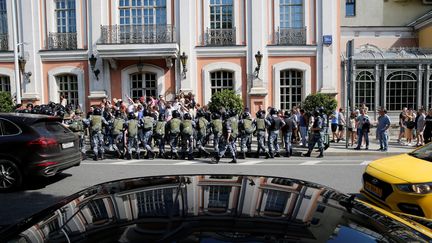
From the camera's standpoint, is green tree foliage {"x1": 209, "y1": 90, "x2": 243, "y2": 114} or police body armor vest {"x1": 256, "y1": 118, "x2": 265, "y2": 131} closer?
police body armor vest {"x1": 256, "y1": 118, "x2": 265, "y2": 131}

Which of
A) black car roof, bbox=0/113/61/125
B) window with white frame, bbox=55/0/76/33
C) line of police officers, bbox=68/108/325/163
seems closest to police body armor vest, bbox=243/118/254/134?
line of police officers, bbox=68/108/325/163

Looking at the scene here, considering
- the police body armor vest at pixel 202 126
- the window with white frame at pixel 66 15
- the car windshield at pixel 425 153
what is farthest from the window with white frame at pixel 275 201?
the window with white frame at pixel 66 15

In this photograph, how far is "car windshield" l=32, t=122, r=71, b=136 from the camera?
786 cm

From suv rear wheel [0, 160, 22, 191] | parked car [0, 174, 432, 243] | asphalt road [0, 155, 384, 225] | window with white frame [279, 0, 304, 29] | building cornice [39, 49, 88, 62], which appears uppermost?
window with white frame [279, 0, 304, 29]

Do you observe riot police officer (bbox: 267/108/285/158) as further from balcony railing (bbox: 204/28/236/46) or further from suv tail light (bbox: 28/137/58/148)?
balcony railing (bbox: 204/28/236/46)

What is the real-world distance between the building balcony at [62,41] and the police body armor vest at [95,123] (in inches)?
350

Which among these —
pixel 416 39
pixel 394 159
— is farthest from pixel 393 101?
pixel 394 159

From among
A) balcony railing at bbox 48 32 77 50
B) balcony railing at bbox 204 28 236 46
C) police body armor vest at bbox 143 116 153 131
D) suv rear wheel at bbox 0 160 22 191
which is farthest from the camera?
balcony railing at bbox 48 32 77 50

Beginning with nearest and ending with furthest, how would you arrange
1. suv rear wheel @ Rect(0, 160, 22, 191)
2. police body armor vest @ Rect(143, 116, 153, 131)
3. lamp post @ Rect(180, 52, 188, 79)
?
1. suv rear wheel @ Rect(0, 160, 22, 191)
2. police body armor vest @ Rect(143, 116, 153, 131)
3. lamp post @ Rect(180, 52, 188, 79)

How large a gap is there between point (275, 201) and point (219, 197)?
37cm

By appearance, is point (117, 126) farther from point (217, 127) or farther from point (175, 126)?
point (217, 127)

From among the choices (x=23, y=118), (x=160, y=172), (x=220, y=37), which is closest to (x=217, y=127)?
(x=160, y=172)

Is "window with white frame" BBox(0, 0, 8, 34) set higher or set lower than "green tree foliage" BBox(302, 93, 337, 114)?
higher

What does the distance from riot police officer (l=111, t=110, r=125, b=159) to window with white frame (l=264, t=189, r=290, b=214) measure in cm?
1035
